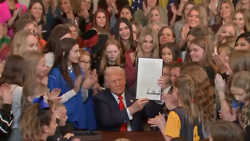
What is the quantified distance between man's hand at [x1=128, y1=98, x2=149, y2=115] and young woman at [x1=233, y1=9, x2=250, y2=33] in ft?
9.11

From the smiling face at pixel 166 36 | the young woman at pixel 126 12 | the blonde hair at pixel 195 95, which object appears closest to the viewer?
the blonde hair at pixel 195 95

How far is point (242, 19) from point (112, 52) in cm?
230

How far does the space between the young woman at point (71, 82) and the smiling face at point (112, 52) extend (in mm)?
675

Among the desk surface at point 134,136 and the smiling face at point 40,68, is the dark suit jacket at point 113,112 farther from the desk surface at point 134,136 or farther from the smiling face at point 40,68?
the smiling face at point 40,68

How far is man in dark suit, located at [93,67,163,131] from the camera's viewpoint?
429 cm

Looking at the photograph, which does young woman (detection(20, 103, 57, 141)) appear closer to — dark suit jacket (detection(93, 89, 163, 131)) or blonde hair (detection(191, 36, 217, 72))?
dark suit jacket (detection(93, 89, 163, 131))

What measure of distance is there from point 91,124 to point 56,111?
964mm

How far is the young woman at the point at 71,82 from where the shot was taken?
4.45 metres

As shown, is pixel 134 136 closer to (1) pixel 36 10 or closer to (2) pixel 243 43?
(2) pixel 243 43

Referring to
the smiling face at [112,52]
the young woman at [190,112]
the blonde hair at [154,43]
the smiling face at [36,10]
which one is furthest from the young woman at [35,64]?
the smiling face at [36,10]

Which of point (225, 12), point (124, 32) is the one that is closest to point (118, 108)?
point (124, 32)

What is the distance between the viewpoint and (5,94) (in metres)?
3.48

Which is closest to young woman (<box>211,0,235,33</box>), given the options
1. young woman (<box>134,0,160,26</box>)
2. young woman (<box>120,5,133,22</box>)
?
young woman (<box>134,0,160,26</box>)

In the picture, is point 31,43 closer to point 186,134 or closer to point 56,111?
point 56,111
